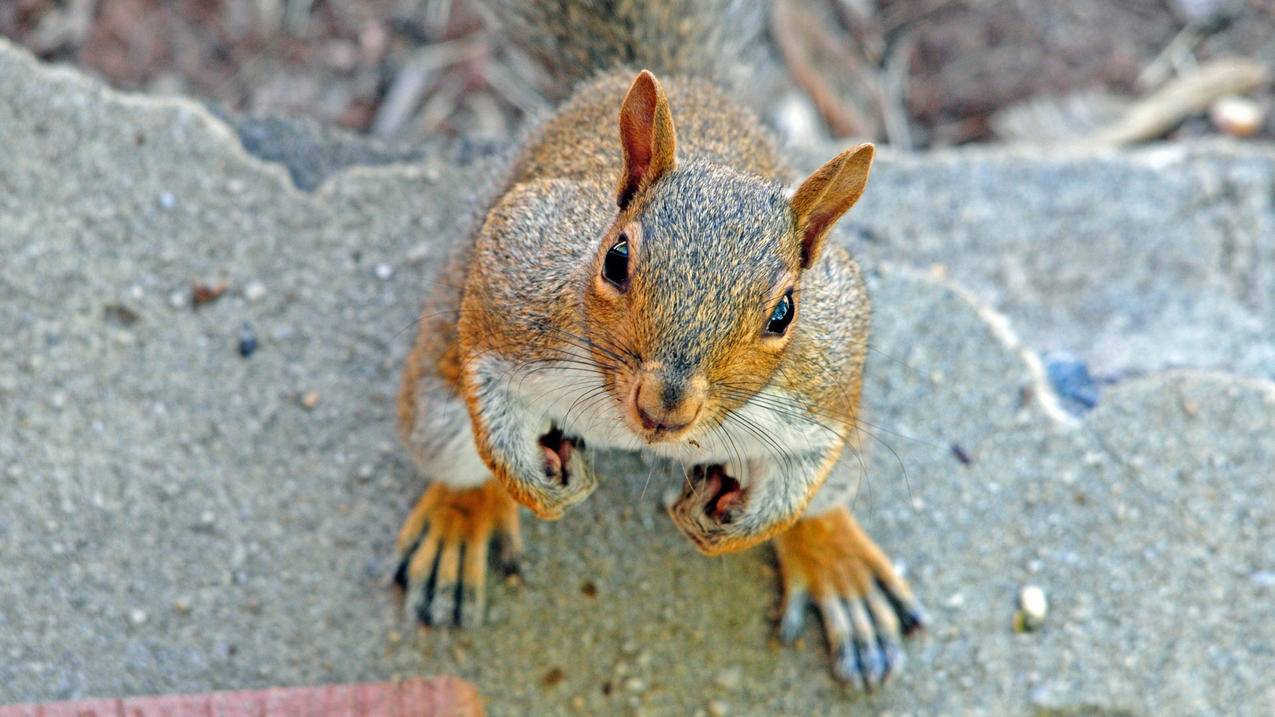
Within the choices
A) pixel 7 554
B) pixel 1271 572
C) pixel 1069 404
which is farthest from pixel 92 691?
pixel 1271 572

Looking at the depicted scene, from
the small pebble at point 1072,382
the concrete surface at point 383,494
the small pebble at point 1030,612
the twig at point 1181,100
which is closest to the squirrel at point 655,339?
the concrete surface at point 383,494

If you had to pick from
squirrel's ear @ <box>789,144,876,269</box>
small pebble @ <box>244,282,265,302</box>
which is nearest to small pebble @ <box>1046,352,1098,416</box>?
squirrel's ear @ <box>789,144,876,269</box>

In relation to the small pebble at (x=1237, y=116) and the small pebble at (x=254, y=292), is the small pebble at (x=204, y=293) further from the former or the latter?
the small pebble at (x=1237, y=116)

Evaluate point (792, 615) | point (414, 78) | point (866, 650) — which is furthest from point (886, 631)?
point (414, 78)

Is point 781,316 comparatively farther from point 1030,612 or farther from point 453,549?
point 1030,612

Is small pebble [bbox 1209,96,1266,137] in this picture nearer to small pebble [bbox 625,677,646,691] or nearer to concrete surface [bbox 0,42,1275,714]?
concrete surface [bbox 0,42,1275,714]

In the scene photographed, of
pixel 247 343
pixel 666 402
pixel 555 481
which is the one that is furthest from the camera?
pixel 247 343
